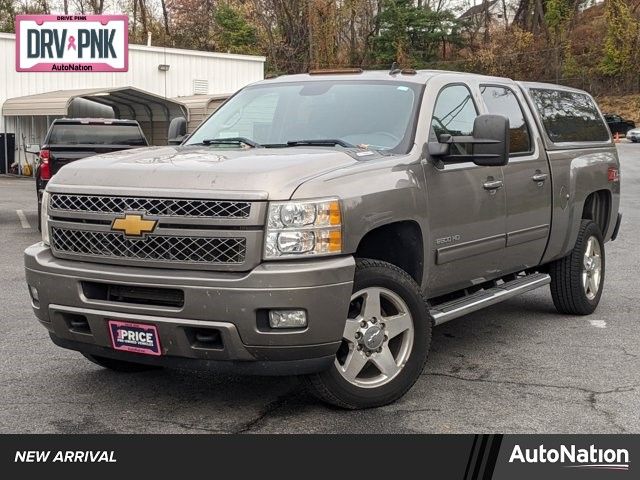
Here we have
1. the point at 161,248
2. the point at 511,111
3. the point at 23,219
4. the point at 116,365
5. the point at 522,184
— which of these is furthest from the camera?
the point at 23,219

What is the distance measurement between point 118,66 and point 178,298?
26872mm

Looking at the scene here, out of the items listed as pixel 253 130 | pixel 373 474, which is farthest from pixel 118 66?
pixel 373 474

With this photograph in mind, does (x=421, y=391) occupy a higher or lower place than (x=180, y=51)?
lower

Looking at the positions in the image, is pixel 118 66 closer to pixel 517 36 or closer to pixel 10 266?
pixel 10 266

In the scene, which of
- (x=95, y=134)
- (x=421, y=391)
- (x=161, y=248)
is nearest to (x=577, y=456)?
(x=421, y=391)

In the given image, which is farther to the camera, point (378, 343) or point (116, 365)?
point (116, 365)

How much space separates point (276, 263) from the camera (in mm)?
4617

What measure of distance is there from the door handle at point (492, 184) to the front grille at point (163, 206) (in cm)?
213

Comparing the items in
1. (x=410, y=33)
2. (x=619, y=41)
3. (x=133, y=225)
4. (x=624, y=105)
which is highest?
(x=410, y=33)

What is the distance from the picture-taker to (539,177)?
686cm

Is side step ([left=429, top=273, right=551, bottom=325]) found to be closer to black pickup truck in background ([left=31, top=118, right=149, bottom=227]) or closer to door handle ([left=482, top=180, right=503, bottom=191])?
door handle ([left=482, top=180, right=503, bottom=191])

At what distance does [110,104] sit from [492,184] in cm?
2612

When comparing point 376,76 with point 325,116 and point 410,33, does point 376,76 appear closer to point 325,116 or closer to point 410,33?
point 325,116

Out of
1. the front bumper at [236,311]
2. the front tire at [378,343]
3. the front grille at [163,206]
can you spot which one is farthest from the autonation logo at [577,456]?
the front grille at [163,206]
